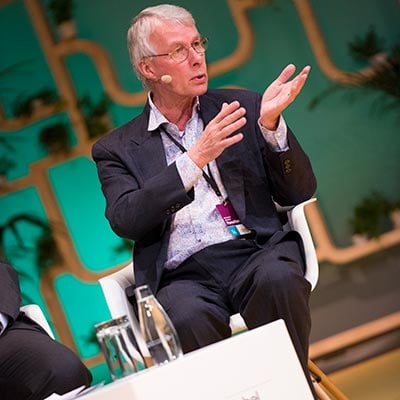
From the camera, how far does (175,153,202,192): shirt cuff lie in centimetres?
307

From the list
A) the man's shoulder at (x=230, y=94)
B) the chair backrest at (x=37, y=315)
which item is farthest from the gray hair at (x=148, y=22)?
the chair backrest at (x=37, y=315)

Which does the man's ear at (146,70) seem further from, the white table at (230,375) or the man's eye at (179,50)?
the white table at (230,375)

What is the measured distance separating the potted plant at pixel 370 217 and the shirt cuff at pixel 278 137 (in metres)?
2.06

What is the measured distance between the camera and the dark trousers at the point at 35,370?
3123 millimetres

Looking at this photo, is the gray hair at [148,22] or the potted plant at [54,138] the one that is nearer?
the gray hair at [148,22]

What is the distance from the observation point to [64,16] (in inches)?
207

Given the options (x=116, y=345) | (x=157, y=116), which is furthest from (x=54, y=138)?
(x=116, y=345)

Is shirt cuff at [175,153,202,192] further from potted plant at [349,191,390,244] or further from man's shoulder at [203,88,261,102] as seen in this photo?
potted plant at [349,191,390,244]

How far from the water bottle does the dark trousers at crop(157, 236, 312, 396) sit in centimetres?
A: 66

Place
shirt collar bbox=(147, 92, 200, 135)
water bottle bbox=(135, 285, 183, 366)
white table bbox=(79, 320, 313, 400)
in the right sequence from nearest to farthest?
white table bbox=(79, 320, 313, 400), water bottle bbox=(135, 285, 183, 366), shirt collar bbox=(147, 92, 200, 135)

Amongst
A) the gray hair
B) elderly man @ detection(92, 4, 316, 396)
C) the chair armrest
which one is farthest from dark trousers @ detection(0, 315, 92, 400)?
the gray hair

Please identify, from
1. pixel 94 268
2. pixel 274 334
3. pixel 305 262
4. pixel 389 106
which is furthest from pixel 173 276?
pixel 389 106

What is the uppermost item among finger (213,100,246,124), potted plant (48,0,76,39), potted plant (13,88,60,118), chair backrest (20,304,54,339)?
potted plant (48,0,76,39)

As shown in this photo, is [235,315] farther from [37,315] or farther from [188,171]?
[37,315]
